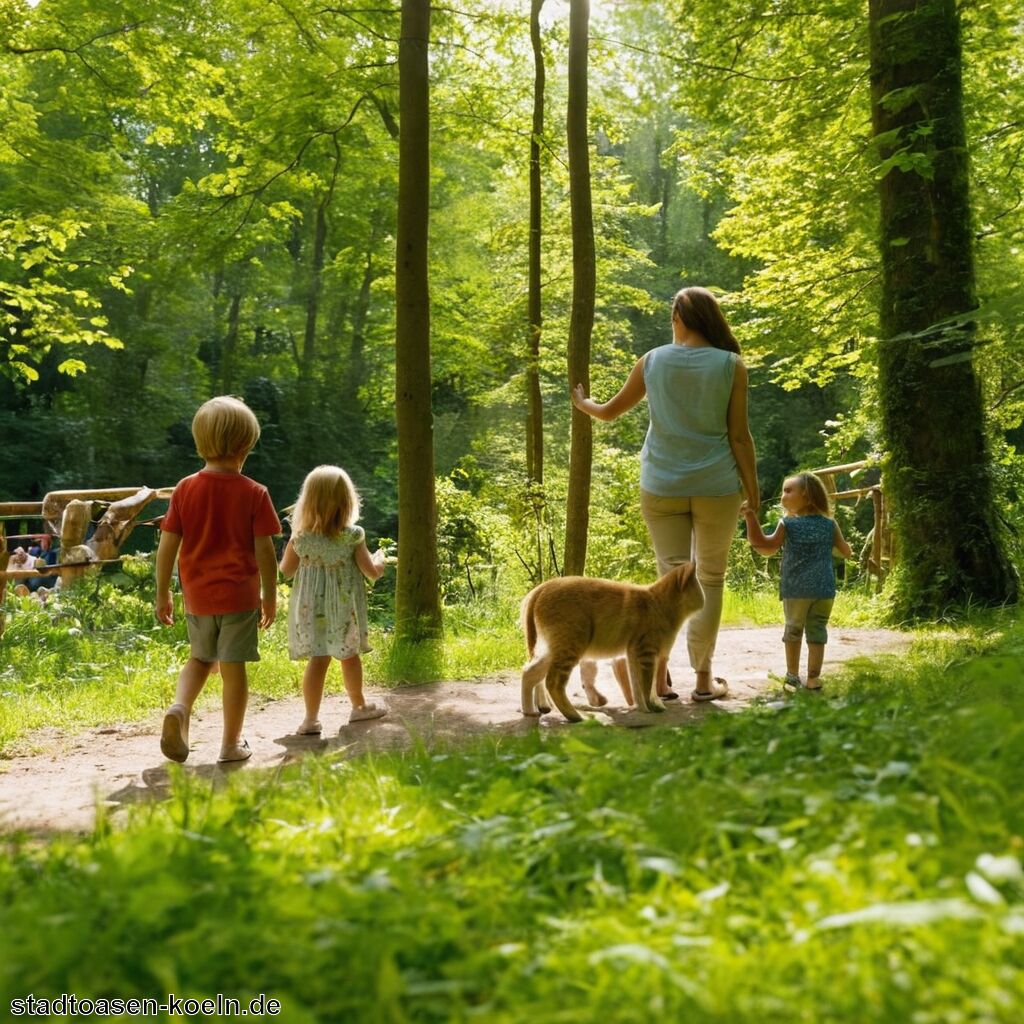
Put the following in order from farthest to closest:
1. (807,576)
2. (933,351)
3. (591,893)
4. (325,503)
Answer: (933,351), (807,576), (325,503), (591,893)

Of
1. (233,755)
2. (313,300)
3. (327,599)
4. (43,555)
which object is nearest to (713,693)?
(327,599)

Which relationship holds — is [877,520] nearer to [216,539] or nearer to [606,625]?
[606,625]

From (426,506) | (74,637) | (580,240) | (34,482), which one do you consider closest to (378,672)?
(426,506)

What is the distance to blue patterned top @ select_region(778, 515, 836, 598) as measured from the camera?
619cm

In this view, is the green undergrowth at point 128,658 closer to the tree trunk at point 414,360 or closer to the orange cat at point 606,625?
the tree trunk at point 414,360

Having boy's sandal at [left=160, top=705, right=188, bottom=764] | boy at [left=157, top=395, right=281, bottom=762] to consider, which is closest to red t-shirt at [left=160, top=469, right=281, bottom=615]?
boy at [left=157, top=395, right=281, bottom=762]

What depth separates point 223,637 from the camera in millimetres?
5238

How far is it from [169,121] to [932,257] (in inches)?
421

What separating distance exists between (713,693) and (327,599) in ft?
7.95

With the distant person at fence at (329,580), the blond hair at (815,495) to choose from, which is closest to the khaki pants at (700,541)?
the blond hair at (815,495)

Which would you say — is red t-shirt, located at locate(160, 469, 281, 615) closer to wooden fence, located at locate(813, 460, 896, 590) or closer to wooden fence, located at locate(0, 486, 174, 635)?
wooden fence, located at locate(0, 486, 174, 635)

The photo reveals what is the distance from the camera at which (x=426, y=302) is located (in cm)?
870

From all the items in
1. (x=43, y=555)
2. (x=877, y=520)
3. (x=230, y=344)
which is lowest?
(x=43, y=555)

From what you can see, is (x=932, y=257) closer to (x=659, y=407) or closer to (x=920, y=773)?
(x=659, y=407)
